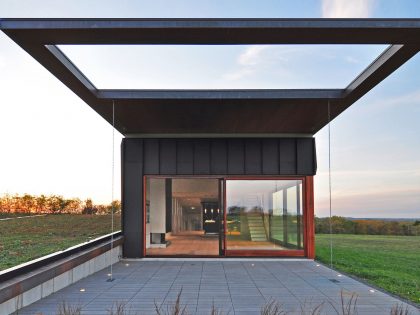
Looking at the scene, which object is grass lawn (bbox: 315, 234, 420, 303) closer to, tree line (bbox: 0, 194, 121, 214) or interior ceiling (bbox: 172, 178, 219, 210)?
interior ceiling (bbox: 172, 178, 219, 210)

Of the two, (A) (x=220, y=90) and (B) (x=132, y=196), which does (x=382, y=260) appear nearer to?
(B) (x=132, y=196)

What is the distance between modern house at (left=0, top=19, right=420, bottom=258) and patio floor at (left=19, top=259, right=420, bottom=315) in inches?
53.1

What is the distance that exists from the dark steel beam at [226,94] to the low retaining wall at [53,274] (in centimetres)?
269

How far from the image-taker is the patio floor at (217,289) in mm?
5242

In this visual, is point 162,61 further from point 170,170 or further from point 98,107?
point 170,170

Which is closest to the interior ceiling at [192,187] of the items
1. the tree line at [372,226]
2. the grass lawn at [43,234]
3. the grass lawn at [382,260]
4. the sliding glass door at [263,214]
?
the grass lawn at [43,234]

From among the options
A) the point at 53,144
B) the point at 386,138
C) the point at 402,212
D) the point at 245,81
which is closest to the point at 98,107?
the point at 245,81

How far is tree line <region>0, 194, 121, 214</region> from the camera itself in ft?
49.8

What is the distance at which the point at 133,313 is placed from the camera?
4.88 m

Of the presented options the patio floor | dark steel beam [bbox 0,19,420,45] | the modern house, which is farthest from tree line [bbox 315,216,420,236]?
dark steel beam [bbox 0,19,420,45]

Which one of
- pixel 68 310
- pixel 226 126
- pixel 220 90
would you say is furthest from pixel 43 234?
pixel 68 310

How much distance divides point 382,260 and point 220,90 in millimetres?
7565

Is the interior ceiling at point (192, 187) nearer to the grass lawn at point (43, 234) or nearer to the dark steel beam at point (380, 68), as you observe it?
the grass lawn at point (43, 234)

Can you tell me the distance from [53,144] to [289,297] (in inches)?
375
